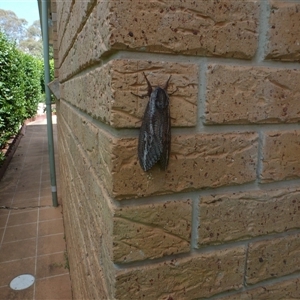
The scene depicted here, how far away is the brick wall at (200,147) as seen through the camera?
2.35 feet

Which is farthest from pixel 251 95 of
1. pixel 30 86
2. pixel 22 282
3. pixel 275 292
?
pixel 30 86

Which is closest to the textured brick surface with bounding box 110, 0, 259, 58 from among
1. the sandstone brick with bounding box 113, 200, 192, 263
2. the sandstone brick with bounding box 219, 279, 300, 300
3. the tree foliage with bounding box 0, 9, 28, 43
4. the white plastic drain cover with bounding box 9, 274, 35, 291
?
the sandstone brick with bounding box 113, 200, 192, 263

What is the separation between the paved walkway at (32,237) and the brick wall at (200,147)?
2.89m

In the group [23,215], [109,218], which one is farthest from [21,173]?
[109,218]

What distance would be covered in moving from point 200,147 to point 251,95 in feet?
0.67

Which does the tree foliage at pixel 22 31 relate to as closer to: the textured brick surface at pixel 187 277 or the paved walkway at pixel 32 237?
the paved walkway at pixel 32 237

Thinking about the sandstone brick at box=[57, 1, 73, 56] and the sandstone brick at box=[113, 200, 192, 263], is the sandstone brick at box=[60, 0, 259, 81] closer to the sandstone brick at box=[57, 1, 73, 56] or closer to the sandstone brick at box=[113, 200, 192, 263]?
the sandstone brick at box=[113, 200, 192, 263]

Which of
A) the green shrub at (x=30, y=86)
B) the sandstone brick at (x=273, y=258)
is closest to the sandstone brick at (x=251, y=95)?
the sandstone brick at (x=273, y=258)

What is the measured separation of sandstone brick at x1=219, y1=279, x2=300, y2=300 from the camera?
96cm

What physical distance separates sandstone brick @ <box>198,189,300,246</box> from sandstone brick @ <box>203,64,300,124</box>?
230mm

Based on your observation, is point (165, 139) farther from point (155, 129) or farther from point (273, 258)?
point (273, 258)

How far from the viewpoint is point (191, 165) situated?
0.80 meters

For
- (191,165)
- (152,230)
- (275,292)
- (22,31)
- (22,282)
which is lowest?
(22,282)

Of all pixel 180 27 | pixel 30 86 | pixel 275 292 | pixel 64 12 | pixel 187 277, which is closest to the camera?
pixel 180 27
